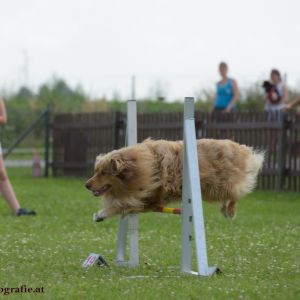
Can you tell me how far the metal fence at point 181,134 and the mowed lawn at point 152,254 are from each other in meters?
A: 1.61

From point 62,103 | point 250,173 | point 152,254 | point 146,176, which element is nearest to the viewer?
point 146,176

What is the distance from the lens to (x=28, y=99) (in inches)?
1265

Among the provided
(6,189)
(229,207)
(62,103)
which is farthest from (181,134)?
(62,103)

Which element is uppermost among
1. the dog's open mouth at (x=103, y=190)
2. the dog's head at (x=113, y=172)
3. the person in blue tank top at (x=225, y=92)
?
the person in blue tank top at (x=225, y=92)

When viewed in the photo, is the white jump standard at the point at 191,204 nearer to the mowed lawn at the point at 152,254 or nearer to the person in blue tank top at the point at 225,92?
the mowed lawn at the point at 152,254

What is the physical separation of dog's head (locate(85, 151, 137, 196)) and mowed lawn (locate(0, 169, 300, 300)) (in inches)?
26.7

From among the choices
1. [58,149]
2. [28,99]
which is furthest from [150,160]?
[28,99]

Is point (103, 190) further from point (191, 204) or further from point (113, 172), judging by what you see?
point (191, 204)

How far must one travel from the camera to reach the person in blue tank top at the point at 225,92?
1580 cm

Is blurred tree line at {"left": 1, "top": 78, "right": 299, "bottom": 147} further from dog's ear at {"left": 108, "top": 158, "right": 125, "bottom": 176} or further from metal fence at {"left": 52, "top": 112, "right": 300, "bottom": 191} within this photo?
dog's ear at {"left": 108, "top": 158, "right": 125, "bottom": 176}

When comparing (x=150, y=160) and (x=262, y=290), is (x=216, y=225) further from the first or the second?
(x=262, y=290)

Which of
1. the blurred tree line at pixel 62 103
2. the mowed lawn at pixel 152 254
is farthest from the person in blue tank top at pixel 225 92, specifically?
the blurred tree line at pixel 62 103

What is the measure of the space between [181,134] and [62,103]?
1504 centimetres

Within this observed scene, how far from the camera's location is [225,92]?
53.0ft
